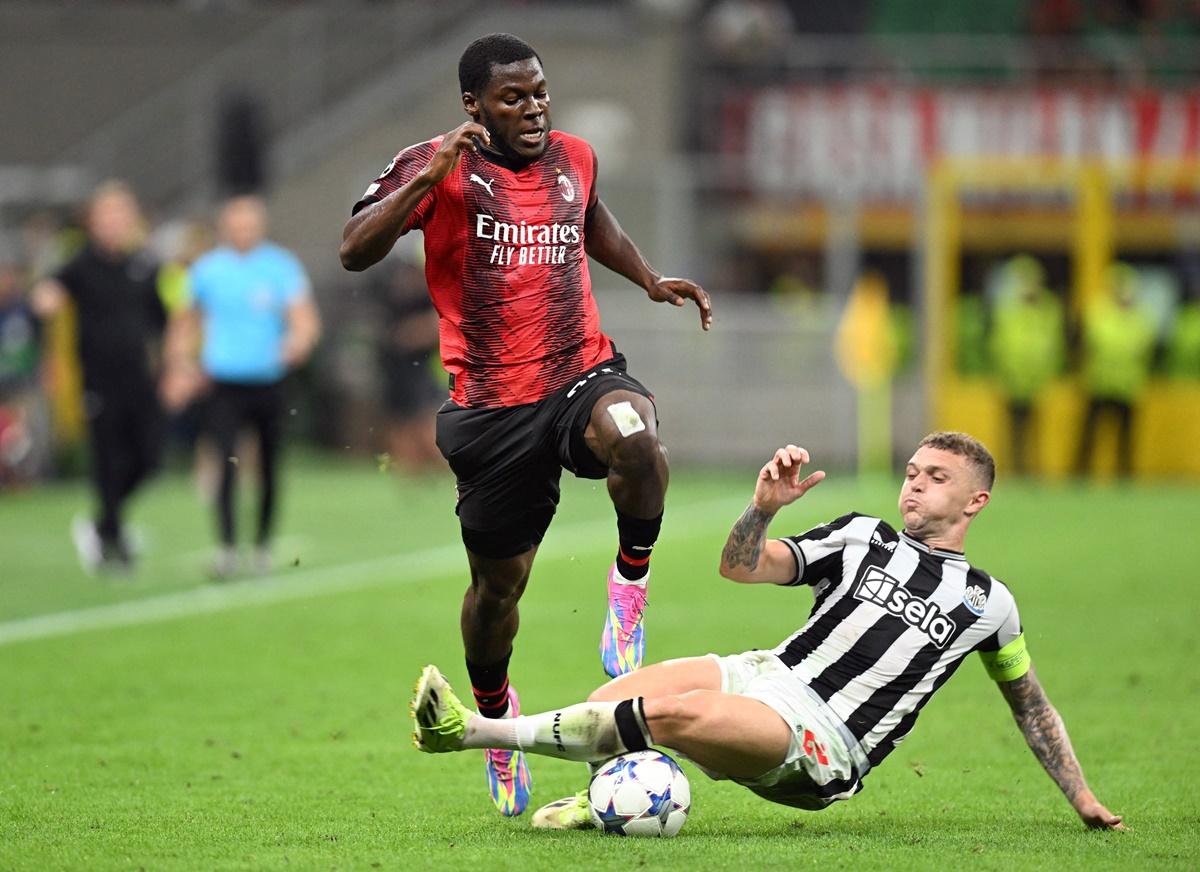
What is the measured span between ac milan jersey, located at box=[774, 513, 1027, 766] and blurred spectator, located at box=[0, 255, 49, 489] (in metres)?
15.0

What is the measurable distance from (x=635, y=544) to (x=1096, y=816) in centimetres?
168

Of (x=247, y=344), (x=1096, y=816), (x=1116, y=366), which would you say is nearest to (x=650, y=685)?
(x=1096, y=816)

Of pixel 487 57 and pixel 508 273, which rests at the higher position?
pixel 487 57

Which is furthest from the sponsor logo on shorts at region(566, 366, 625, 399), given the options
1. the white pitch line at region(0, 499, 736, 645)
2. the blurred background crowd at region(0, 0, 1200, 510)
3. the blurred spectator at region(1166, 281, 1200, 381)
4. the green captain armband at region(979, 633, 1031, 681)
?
the blurred spectator at region(1166, 281, 1200, 381)

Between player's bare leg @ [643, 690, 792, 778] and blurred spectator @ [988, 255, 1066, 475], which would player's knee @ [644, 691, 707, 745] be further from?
blurred spectator @ [988, 255, 1066, 475]

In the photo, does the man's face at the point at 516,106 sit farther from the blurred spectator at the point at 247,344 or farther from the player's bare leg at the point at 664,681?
the blurred spectator at the point at 247,344

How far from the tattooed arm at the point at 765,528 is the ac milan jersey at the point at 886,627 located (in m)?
0.08

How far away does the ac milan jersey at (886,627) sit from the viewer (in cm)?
604

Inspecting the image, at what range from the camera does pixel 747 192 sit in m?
25.0

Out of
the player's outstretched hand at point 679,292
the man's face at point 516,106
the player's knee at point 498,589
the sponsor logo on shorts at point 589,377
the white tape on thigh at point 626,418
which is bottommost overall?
the player's knee at point 498,589

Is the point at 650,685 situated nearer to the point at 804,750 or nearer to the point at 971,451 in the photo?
the point at 804,750

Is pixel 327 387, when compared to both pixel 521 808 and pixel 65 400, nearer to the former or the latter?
pixel 65 400

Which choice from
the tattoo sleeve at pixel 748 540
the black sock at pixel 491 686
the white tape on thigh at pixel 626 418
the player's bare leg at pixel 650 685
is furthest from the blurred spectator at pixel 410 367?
the tattoo sleeve at pixel 748 540

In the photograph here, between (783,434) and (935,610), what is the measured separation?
16.4m
